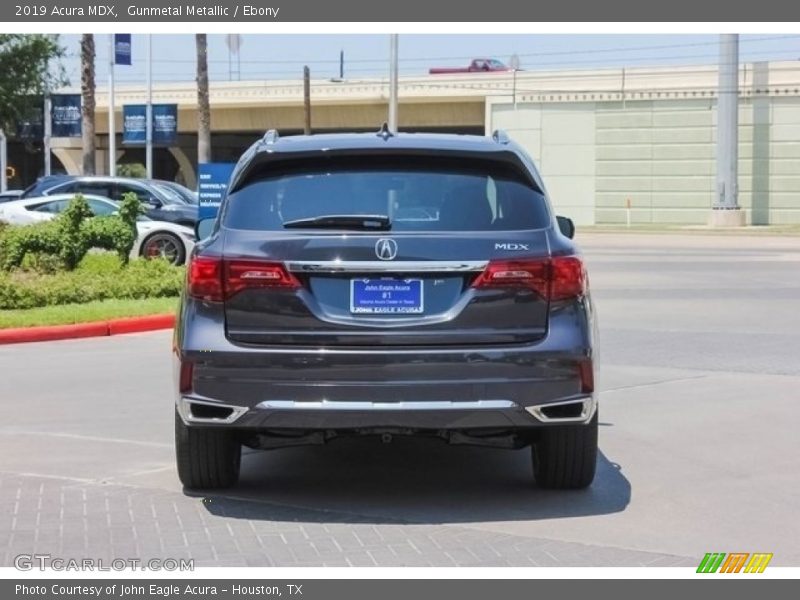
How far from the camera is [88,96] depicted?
39031 millimetres

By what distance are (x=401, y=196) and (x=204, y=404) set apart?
55.4 inches

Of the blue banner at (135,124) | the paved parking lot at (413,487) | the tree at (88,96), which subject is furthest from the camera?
the blue banner at (135,124)

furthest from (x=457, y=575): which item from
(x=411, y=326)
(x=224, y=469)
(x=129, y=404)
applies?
(x=129, y=404)

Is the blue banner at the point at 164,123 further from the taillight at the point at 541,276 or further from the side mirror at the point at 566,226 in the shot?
the taillight at the point at 541,276

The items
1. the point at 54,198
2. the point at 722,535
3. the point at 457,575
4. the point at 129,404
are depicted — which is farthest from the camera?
the point at 54,198

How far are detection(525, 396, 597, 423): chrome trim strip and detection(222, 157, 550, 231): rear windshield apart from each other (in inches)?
34.5

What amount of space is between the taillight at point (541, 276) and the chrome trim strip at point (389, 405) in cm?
55

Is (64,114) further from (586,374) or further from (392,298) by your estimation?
(586,374)

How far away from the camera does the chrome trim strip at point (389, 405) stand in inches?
255

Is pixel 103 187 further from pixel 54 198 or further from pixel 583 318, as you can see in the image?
pixel 583 318

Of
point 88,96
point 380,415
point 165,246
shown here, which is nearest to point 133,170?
point 88,96

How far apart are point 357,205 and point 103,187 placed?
65.2 feet

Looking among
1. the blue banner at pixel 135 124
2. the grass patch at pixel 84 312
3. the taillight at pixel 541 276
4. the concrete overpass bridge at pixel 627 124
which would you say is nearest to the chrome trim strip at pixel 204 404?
the taillight at pixel 541 276

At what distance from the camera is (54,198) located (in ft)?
82.6
